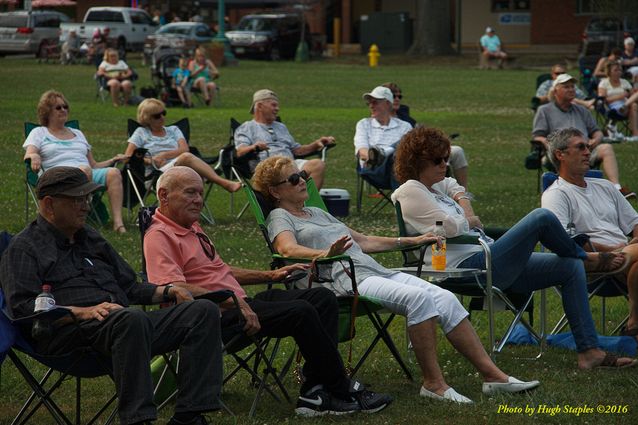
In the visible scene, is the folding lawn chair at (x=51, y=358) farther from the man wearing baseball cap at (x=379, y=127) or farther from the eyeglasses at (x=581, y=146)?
the man wearing baseball cap at (x=379, y=127)

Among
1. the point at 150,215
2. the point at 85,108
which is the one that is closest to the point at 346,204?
the point at 150,215

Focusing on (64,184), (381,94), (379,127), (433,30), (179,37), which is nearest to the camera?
(64,184)

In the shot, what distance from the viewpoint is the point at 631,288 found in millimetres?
6527

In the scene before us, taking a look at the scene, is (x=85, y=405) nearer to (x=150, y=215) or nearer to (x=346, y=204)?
(x=150, y=215)

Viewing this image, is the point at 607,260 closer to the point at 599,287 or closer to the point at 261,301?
the point at 599,287

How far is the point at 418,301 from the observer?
221 inches

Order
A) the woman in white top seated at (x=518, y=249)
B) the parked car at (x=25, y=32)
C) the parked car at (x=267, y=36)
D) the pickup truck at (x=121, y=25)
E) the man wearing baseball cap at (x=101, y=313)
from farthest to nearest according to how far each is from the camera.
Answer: the parked car at (x=267, y=36), the pickup truck at (x=121, y=25), the parked car at (x=25, y=32), the woman in white top seated at (x=518, y=249), the man wearing baseball cap at (x=101, y=313)

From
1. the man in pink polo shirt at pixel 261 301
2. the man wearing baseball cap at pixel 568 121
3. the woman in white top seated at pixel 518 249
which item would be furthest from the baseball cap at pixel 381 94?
the man in pink polo shirt at pixel 261 301

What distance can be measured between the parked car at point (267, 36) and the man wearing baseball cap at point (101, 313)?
3730 cm

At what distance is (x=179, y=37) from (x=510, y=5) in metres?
18.5

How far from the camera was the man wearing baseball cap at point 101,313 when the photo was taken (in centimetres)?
470

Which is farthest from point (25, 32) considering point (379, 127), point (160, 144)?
point (160, 144)

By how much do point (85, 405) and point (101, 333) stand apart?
39.1 inches

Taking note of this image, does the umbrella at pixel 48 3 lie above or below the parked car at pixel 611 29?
above
